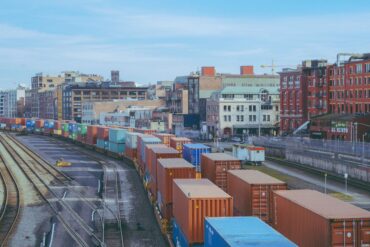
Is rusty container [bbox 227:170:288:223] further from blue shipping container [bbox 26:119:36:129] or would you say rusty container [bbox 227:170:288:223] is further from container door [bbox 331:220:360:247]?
blue shipping container [bbox 26:119:36:129]

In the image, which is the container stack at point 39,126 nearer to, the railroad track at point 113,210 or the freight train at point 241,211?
the railroad track at point 113,210

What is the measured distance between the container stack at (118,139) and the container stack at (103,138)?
4.96m

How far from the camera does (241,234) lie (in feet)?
61.8

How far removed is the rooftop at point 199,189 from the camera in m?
25.6

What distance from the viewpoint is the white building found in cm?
13600

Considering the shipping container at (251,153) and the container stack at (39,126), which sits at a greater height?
the container stack at (39,126)

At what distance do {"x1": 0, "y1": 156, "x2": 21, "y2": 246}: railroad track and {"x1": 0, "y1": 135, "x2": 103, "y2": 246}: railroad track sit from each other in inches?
89.4

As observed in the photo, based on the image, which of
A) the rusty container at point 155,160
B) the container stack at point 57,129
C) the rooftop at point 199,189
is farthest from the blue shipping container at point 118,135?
the container stack at point 57,129

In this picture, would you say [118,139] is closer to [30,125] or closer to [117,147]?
[117,147]

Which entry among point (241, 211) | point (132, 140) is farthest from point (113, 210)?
point (132, 140)

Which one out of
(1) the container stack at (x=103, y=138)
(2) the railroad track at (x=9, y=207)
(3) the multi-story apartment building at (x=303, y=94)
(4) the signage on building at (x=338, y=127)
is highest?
(3) the multi-story apartment building at (x=303, y=94)

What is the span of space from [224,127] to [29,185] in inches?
3140

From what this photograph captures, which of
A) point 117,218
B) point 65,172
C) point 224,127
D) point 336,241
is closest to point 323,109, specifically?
point 224,127

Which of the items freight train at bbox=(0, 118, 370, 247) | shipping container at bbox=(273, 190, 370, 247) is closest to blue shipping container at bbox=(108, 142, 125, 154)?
freight train at bbox=(0, 118, 370, 247)
